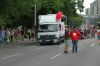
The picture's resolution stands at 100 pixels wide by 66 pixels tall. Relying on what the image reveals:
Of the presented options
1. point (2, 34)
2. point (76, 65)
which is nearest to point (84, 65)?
point (76, 65)

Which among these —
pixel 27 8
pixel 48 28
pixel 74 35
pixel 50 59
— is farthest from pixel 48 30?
pixel 50 59

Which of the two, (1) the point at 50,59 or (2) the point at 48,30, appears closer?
(1) the point at 50,59

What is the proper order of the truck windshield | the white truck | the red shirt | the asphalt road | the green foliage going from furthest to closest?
1. the green foliage
2. the truck windshield
3. the white truck
4. the red shirt
5. the asphalt road

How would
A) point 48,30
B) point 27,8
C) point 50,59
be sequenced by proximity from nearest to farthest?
1. point 50,59
2. point 48,30
3. point 27,8

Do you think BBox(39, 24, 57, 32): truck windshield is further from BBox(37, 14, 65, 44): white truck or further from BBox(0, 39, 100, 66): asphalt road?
BBox(0, 39, 100, 66): asphalt road

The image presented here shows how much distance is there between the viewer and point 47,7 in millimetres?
63219

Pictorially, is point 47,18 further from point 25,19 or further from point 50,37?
point 25,19

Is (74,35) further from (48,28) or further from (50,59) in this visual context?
(48,28)

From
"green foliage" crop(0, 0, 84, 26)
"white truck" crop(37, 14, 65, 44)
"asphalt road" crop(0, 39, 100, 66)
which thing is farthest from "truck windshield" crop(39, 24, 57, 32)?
"asphalt road" crop(0, 39, 100, 66)

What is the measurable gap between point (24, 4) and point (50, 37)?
33.0ft

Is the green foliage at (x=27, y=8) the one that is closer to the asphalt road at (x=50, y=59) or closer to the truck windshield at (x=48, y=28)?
the truck windshield at (x=48, y=28)

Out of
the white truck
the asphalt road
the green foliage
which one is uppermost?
the green foliage

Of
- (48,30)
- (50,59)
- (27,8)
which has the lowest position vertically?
(50,59)

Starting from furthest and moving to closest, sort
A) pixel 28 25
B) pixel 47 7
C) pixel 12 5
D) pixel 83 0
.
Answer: pixel 83 0 → pixel 28 25 → pixel 47 7 → pixel 12 5
